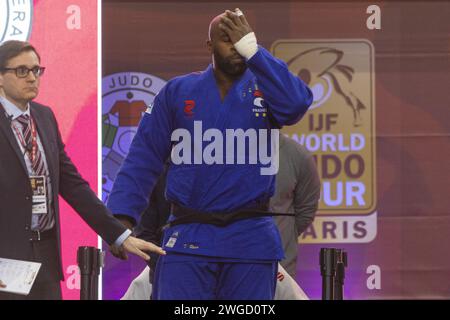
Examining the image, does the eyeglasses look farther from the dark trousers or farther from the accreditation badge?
the dark trousers

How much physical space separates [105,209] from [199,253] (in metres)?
0.53

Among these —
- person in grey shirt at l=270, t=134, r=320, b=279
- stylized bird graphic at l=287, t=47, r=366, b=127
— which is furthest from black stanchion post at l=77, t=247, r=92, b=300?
stylized bird graphic at l=287, t=47, r=366, b=127

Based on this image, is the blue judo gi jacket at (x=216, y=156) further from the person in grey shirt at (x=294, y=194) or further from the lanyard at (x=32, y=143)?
the person in grey shirt at (x=294, y=194)

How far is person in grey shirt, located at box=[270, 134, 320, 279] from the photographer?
4.84 metres

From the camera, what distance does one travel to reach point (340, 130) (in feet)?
16.8

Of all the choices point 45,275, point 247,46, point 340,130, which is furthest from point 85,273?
point 340,130

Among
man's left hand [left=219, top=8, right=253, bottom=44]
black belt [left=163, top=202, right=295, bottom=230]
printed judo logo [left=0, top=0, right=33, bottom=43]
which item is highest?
printed judo logo [left=0, top=0, right=33, bottom=43]

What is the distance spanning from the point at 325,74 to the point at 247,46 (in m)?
1.51

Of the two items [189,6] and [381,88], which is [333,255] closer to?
[381,88]

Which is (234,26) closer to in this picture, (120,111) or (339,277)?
(339,277)

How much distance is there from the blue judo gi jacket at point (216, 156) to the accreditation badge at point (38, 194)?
0.41m

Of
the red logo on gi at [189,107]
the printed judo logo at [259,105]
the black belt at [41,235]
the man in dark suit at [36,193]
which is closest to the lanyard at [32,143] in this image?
the man in dark suit at [36,193]

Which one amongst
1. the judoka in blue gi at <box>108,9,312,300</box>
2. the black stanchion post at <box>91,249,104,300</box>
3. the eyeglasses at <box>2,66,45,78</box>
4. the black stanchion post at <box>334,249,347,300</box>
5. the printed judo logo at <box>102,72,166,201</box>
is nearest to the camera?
the judoka in blue gi at <box>108,9,312,300</box>

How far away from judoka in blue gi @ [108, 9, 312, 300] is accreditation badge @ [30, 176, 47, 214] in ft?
1.37
